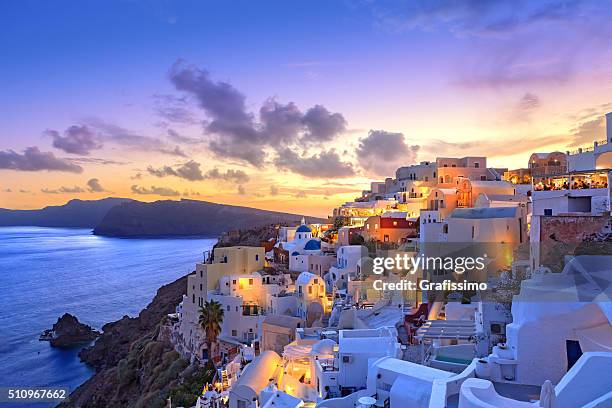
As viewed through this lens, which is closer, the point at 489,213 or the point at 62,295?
the point at 489,213

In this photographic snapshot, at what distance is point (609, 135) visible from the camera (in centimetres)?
2417

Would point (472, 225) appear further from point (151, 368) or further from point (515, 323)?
point (151, 368)

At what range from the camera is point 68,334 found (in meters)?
57.1

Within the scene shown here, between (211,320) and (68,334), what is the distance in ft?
117

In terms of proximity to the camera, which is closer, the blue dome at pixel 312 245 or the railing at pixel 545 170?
the railing at pixel 545 170

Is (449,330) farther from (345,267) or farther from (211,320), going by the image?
(211,320)

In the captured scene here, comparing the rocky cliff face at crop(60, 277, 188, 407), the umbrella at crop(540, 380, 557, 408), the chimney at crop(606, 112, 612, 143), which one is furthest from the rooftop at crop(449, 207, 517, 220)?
the umbrella at crop(540, 380, 557, 408)

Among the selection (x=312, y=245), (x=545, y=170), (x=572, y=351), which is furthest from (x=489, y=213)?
(x=572, y=351)

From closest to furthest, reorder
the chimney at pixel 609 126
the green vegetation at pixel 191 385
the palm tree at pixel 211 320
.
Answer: the chimney at pixel 609 126
the green vegetation at pixel 191 385
the palm tree at pixel 211 320

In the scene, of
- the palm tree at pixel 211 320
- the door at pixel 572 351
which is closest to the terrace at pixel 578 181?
the door at pixel 572 351

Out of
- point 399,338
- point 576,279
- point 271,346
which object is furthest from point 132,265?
point 576,279

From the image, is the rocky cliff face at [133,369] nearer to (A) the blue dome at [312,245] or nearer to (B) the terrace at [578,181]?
(A) the blue dome at [312,245]

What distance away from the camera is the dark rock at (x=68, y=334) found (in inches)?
2222

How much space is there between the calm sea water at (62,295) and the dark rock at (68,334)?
3.67ft
